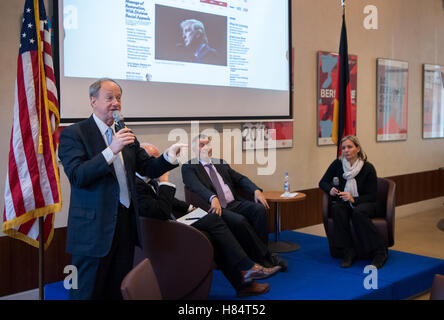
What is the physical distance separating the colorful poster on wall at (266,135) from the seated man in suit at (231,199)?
576 millimetres

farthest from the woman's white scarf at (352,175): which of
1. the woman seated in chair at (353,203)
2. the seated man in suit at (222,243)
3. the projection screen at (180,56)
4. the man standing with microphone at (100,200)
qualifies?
the man standing with microphone at (100,200)

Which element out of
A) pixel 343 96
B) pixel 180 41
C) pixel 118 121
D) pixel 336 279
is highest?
pixel 180 41

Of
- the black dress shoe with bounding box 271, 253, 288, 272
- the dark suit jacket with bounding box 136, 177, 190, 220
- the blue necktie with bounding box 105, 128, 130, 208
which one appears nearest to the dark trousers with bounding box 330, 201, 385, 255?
the black dress shoe with bounding box 271, 253, 288, 272

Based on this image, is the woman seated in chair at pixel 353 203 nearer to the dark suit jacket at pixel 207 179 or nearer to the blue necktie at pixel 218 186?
the dark suit jacket at pixel 207 179

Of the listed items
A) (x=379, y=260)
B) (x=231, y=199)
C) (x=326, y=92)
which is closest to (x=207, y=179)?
(x=231, y=199)

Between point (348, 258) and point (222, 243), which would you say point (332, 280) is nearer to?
point (348, 258)

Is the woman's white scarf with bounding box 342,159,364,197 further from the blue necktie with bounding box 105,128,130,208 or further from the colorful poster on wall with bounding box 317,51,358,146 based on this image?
the blue necktie with bounding box 105,128,130,208

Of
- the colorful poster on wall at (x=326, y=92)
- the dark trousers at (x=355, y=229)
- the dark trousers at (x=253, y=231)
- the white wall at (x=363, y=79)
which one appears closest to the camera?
the dark trousers at (x=253, y=231)

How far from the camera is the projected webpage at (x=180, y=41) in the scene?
3781 mm

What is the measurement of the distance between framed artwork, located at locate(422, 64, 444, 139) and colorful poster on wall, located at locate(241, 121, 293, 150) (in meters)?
3.63

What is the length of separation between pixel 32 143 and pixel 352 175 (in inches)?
124

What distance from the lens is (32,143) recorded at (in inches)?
114

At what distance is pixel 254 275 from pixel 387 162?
4.55 m
